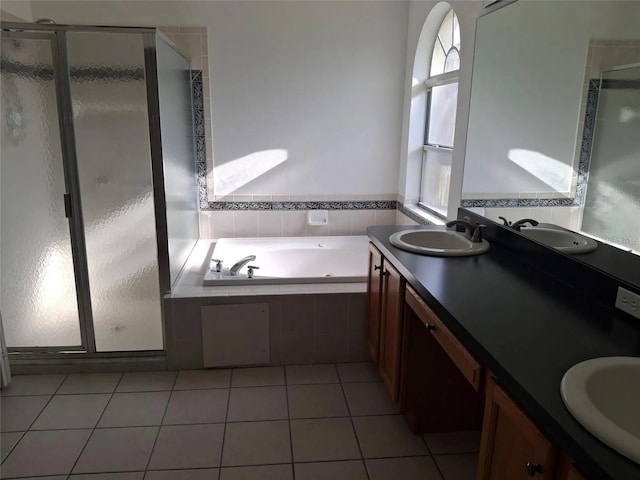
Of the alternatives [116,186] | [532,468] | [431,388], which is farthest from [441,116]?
[532,468]

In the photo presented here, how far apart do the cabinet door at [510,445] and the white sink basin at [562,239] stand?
797mm

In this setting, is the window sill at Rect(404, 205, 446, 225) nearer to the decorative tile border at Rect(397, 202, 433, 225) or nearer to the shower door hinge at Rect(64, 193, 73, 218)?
the decorative tile border at Rect(397, 202, 433, 225)

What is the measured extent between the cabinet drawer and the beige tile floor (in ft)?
2.30

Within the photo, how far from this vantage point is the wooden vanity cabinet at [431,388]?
2.12 meters

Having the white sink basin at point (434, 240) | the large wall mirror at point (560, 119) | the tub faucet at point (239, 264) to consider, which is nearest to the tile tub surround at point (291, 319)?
the tub faucet at point (239, 264)

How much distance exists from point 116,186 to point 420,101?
7.36 ft

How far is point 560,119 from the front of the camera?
1998mm

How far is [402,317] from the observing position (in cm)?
214

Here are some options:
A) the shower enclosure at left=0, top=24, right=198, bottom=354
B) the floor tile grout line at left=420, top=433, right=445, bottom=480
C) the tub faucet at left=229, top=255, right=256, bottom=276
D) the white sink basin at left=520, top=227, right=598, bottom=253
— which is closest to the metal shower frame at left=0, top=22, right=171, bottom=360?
the shower enclosure at left=0, top=24, right=198, bottom=354

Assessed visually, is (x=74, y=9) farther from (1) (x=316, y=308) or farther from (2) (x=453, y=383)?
(2) (x=453, y=383)

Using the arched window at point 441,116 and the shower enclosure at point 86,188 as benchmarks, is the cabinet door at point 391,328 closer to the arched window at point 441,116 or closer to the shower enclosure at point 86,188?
the arched window at point 441,116

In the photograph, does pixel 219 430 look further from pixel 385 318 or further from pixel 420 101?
pixel 420 101

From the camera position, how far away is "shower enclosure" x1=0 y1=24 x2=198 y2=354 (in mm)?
2488

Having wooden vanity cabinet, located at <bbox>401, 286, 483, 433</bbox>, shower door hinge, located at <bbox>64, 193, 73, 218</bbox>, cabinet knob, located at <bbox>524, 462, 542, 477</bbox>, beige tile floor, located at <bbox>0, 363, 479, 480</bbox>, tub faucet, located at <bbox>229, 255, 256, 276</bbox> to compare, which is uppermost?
shower door hinge, located at <bbox>64, 193, 73, 218</bbox>
